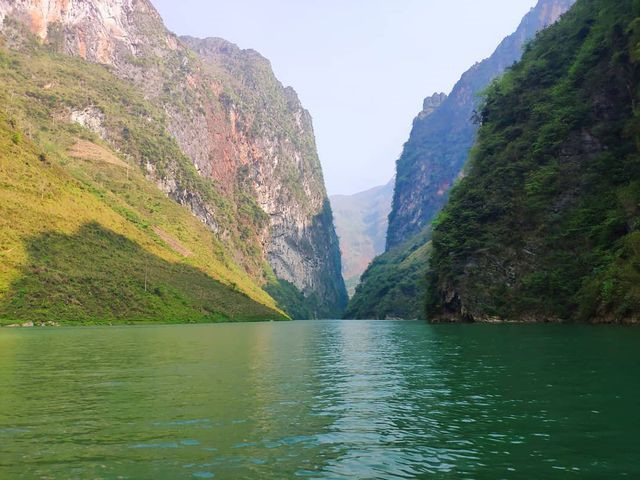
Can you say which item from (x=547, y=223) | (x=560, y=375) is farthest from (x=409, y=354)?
(x=547, y=223)

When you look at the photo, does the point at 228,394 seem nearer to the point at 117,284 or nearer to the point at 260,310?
the point at 117,284

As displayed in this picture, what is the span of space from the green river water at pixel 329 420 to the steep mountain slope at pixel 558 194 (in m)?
A: 44.7

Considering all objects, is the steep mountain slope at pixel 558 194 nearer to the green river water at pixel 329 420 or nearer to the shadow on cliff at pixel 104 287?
the green river water at pixel 329 420

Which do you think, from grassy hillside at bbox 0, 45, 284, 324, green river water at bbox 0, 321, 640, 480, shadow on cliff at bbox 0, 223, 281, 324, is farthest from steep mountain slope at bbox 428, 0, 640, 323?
grassy hillside at bbox 0, 45, 284, 324

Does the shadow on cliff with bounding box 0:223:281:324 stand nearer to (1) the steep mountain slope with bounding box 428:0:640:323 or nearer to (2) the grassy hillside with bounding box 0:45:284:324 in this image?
(2) the grassy hillside with bounding box 0:45:284:324

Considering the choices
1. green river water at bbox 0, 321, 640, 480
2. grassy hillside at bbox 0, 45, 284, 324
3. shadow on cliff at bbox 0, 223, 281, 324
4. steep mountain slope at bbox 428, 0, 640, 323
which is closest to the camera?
green river water at bbox 0, 321, 640, 480

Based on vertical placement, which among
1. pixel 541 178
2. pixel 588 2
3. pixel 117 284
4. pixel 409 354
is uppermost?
pixel 588 2

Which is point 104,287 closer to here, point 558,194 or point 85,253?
point 85,253

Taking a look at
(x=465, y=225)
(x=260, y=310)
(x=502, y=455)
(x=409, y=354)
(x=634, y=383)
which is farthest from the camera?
(x=260, y=310)

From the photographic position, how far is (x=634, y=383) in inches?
859

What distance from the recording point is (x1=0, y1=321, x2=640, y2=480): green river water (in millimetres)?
12305

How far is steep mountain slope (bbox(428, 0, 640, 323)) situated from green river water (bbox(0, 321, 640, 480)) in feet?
147

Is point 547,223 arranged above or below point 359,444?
above

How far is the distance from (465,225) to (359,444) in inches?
3611
